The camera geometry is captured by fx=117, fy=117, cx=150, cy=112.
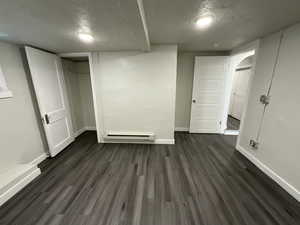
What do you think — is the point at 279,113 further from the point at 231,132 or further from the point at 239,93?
the point at 239,93

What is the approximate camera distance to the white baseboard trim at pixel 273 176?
1.55 metres

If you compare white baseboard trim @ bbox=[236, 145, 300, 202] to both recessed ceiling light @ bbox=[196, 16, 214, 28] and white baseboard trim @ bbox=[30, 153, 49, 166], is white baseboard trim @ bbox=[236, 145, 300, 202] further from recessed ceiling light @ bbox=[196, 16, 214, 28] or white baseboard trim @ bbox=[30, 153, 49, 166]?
white baseboard trim @ bbox=[30, 153, 49, 166]

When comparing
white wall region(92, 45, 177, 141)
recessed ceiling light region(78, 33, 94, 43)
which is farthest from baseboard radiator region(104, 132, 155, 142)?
recessed ceiling light region(78, 33, 94, 43)

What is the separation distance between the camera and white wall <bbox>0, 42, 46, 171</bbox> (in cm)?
177

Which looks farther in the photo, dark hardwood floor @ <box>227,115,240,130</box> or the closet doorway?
dark hardwood floor @ <box>227,115,240,130</box>

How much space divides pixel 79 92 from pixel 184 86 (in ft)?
10.5

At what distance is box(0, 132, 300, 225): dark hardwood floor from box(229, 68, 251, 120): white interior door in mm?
2713

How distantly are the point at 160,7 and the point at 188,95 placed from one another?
255cm

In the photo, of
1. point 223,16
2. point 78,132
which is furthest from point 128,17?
point 78,132

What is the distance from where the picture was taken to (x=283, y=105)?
1716 mm

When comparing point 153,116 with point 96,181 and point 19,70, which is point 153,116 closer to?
point 96,181

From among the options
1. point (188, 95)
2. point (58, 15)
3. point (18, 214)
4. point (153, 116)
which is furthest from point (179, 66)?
point (18, 214)

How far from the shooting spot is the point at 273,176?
1.83m

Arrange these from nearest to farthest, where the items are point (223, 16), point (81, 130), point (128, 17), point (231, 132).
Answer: point (128, 17) → point (223, 16) → point (231, 132) → point (81, 130)
